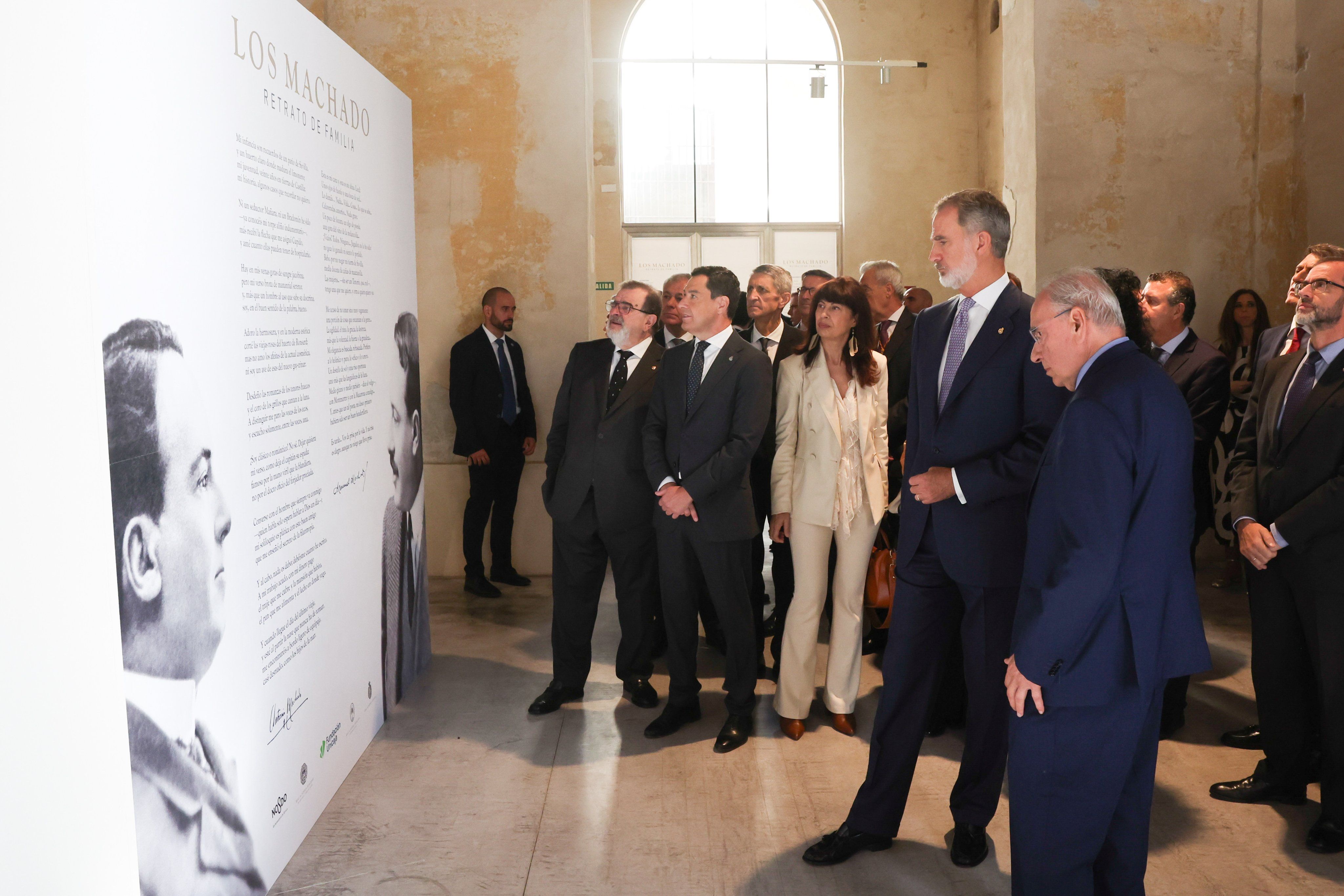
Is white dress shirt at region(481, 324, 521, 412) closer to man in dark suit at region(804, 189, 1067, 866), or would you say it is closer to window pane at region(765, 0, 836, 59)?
man in dark suit at region(804, 189, 1067, 866)

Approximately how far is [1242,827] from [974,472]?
1.54 metres

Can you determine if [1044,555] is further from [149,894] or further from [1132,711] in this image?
[149,894]

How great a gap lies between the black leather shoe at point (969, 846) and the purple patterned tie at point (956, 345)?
4.13 feet

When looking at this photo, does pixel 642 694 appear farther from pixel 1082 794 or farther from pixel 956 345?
pixel 1082 794

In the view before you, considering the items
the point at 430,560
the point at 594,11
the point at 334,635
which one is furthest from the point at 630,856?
the point at 594,11

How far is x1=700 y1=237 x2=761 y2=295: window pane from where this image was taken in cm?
1233

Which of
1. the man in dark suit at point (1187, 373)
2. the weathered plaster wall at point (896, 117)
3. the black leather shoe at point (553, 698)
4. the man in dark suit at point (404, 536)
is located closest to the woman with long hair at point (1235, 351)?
the man in dark suit at point (1187, 373)

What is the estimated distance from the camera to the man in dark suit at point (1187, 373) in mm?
3738

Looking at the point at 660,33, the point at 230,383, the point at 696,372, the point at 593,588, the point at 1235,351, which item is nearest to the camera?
the point at 230,383

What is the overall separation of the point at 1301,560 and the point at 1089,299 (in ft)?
5.07

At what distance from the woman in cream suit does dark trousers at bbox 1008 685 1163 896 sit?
145 cm

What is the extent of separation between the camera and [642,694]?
4.05 m

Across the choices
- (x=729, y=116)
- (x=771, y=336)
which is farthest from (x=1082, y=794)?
(x=729, y=116)

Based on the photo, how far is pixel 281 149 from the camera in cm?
272
